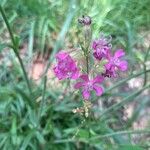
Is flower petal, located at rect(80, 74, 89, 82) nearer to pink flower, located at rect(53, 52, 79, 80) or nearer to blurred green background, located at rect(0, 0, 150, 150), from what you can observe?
pink flower, located at rect(53, 52, 79, 80)

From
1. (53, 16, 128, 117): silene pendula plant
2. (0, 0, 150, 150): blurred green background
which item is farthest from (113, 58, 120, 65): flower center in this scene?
(0, 0, 150, 150): blurred green background

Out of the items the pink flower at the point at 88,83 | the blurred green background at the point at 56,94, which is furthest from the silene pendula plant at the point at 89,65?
the blurred green background at the point at 56,94

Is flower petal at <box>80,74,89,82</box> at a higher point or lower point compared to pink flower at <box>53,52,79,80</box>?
lower

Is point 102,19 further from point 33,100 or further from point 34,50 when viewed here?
point 34,50

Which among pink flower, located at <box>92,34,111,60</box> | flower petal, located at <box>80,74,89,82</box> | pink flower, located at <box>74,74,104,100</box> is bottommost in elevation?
pink flower, located at <box>74,74,104,100</box>

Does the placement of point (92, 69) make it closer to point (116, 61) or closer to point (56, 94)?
point (116, 61)

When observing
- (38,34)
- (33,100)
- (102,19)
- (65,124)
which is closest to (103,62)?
(102,19)

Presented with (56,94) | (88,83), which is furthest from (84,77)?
(56,94)
